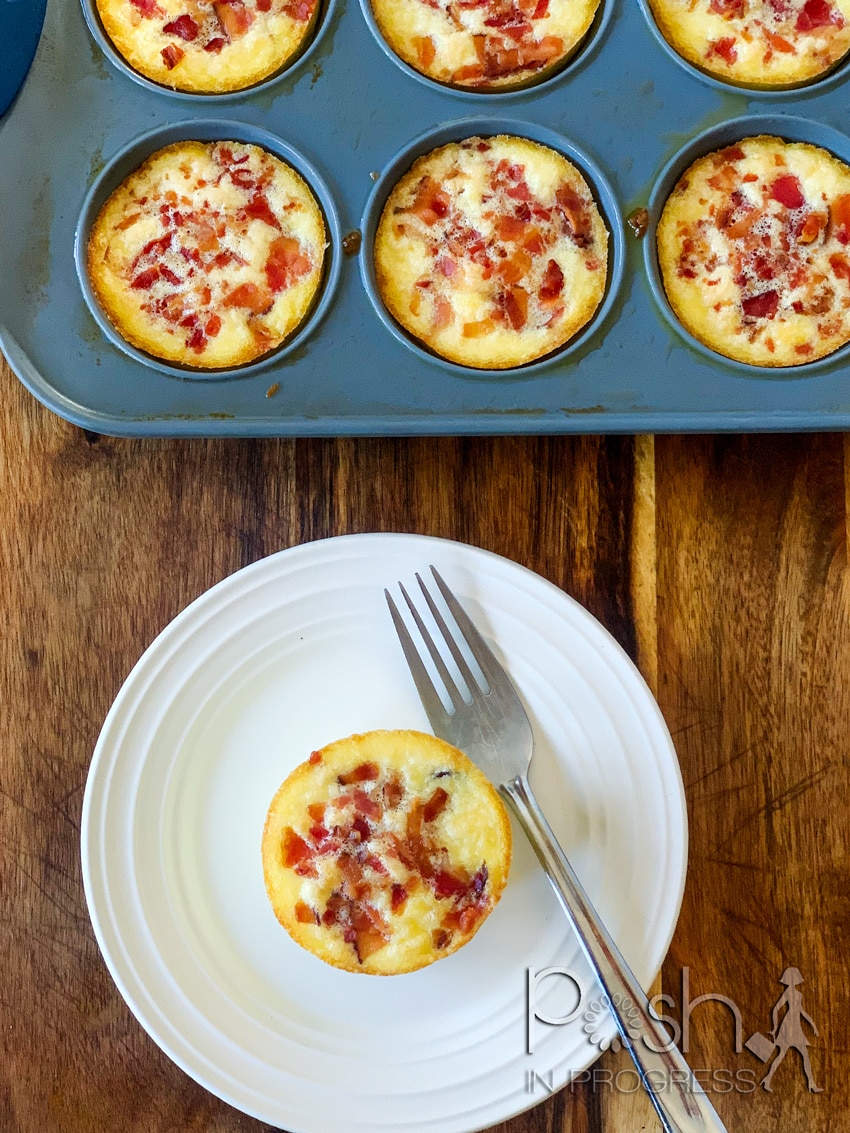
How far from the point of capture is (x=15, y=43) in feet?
6.81

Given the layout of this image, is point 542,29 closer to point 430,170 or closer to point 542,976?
point 430,170

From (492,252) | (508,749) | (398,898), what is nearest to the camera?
(398,898)

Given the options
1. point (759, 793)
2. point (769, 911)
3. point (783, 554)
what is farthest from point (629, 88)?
point (769, 911)

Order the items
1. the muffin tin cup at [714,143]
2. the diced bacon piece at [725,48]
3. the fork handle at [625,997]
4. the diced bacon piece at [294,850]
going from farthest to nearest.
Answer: the diced bacon piece at [725,48], the muffin tin cup at [714,143], the diced bacon piece at [294,850], the fork handle at [625,997]

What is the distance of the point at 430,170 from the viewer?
215cm

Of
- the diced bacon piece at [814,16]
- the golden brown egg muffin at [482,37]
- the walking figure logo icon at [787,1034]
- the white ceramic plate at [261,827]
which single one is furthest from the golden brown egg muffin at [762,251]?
the walking figure logo icon at [787,1034]

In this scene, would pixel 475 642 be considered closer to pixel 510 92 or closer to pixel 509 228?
pixel 509 228

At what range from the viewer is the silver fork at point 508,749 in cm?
186

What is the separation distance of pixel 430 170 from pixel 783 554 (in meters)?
1.15

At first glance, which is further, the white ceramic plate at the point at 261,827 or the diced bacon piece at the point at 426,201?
the diced bacon piece at the point at 426,201

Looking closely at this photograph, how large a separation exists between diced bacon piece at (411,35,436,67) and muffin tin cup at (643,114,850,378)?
22.1 inches

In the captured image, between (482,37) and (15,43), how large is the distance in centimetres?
98

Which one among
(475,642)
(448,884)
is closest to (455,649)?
(475,642)

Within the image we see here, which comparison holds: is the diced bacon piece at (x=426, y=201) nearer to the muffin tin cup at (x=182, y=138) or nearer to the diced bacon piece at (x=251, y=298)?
the muffin tin cup at (x=182, y=138)
